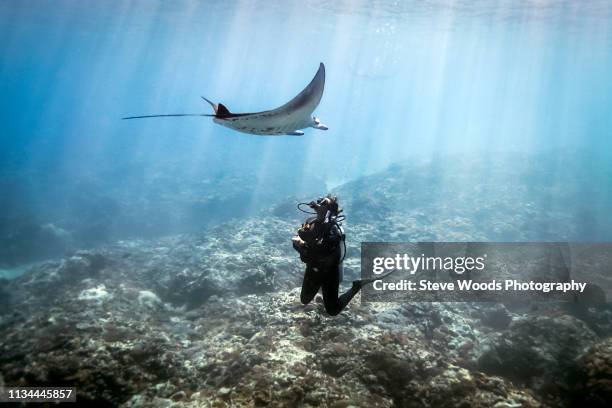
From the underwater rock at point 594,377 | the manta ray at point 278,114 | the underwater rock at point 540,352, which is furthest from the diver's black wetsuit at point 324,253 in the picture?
the underwater rock at point 594,377

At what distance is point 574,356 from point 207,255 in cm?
1275

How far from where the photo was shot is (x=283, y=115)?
3.35 metres

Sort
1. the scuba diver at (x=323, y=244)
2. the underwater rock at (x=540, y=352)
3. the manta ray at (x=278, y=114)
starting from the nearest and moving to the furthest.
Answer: the manta ray at (x=278, y=114)
the scuba diver at (x=323, y=244)
the underwater rock at (x=540, y=352)

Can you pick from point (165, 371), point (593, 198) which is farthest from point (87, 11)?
point (593, 198)

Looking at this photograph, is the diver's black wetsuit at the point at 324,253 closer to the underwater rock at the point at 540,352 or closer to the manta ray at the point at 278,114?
the manta ray at the point at 278,114

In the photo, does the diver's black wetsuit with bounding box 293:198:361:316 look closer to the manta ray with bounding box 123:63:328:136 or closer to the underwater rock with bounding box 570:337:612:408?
the manta ray with bounding box 123:63:328:136

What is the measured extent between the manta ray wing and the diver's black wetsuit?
1.63 m

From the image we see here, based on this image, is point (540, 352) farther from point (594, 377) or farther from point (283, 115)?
point (283, 115)

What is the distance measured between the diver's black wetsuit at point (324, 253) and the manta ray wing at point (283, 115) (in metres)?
1.63

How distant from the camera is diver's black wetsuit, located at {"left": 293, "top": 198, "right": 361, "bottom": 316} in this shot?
15.4ft

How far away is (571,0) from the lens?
2533 cm

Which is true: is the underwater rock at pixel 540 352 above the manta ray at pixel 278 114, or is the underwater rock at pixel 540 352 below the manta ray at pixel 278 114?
below

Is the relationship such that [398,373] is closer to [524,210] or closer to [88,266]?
[88,266]

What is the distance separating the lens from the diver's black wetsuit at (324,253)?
4.70m
